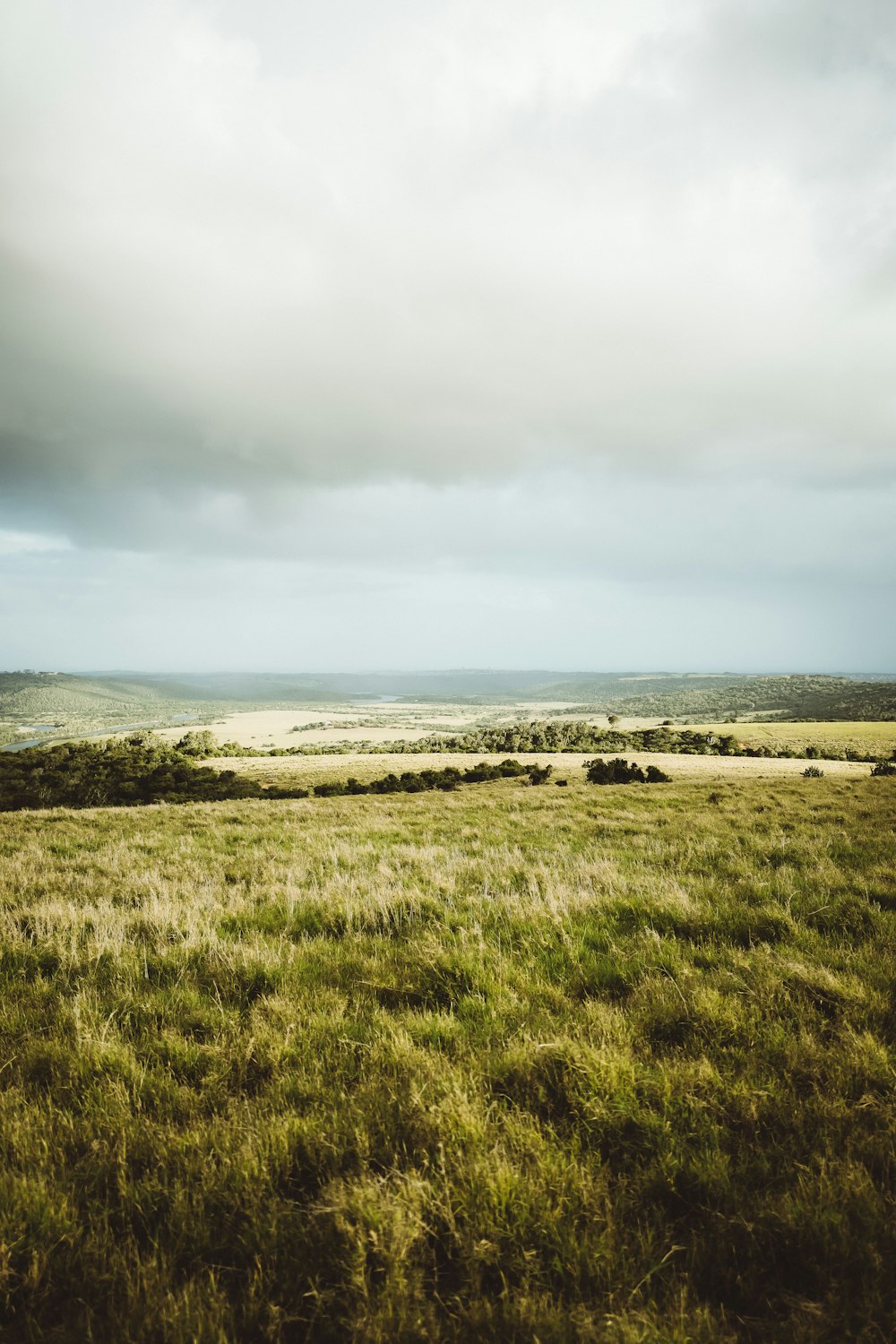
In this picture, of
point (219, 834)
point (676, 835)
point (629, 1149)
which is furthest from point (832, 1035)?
point (219, 834)

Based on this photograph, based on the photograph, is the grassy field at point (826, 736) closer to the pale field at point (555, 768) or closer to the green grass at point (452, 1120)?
the pale field at point (555, 768)

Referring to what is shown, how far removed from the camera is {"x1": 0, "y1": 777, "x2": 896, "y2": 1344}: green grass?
2146 mm

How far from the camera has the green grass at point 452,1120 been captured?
215cm

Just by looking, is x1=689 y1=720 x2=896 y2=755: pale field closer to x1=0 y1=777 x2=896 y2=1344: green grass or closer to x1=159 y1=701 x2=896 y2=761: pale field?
x1=159 y1=701 x2=896 y2=761: pale field

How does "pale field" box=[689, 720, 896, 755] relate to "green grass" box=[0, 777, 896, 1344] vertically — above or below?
below

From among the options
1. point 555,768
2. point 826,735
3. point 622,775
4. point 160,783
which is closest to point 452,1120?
point 622,775

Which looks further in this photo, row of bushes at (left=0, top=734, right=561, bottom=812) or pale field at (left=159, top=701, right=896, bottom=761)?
pale field at (left=159, top=701, right=896, bottom=761)

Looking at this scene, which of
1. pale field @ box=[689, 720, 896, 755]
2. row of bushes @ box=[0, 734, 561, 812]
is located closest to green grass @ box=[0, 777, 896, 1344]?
row of bushes @ box=[0, 734, 561, 812]

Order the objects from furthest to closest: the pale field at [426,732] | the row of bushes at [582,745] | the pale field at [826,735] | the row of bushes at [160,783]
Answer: the pale field at [426,732] → the pale field at [826,735] → the row of bushes at [582,745] → the row of bushes at [160,783]

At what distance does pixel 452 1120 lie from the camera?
2.94 metres

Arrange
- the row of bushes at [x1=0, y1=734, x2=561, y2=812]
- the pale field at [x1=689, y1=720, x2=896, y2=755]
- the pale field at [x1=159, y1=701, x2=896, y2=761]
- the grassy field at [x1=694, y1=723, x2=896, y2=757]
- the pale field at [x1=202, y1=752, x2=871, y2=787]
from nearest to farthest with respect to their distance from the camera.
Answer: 1. the row of bushes at [x1=0, y1=734, x2=561, y2=812]
2. the pale field at [x1=202, y1=752, x2=871, y2=787]
3. the grassy field at [x1=694, y1=723, x2=896, y2=757]
4. the pale field at [x1=689, y1=720, x2=896, y2=755]
5. the pale field at [x1=159, y1=701, x2=896, y2=761]

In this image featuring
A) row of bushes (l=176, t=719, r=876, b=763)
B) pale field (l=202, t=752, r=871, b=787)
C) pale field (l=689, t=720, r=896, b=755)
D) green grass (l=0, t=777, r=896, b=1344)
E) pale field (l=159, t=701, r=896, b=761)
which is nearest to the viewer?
green grass (l=0, t=777, r=896, b=1344)

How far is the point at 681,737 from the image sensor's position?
242 ft

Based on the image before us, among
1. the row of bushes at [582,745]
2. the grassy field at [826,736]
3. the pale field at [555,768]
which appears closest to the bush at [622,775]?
the pale field at [555,768]
